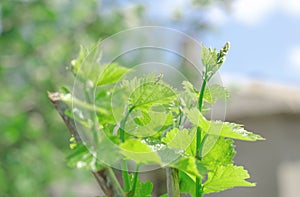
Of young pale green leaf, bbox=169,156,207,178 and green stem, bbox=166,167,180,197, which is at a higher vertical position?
young pale green leaf, bbox=169,156,207,178

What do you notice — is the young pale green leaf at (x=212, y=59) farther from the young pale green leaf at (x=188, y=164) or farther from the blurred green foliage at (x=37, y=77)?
the blurred green foliage at (x=37, y=77)

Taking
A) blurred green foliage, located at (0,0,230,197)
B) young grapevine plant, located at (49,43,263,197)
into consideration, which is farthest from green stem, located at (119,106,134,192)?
blurred green foliage, located at (0,0,230,197)

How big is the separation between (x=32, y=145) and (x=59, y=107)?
94.4 inches

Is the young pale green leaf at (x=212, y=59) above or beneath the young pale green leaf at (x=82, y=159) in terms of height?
above

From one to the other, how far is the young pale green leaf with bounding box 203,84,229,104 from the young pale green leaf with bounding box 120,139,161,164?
63mm

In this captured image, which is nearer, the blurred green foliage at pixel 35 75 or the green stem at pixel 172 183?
the green stem at pixel 172 183

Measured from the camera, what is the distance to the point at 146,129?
0.25 m

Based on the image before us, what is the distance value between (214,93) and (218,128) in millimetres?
25

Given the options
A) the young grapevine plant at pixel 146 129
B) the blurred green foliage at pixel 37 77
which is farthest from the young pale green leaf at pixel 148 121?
the blurred green foliage at pixel 37 77

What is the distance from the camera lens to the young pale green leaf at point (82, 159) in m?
0.19

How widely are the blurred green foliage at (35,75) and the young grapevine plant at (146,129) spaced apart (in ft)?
7.32

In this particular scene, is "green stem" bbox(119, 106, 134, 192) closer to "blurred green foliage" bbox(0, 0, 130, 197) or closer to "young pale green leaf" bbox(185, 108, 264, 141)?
"young pale green leaf" bbox(185, 108, 264, 141)

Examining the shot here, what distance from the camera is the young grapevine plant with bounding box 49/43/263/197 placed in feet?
0.64

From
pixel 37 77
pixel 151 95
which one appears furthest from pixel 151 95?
pixel 37 77
